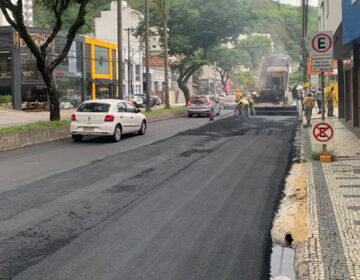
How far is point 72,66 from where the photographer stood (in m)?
52.3

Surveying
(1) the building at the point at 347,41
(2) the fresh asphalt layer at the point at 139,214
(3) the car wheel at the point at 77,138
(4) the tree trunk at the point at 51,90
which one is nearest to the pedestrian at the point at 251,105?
(1) the building at the point at 347,41

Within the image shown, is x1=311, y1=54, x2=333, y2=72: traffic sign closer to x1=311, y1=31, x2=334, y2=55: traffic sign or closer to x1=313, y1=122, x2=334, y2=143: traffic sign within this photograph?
x1=311, y1=31, x2=334, y2=55: traffic sign

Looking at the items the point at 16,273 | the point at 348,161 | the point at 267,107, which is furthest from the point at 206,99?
the point at 16,273

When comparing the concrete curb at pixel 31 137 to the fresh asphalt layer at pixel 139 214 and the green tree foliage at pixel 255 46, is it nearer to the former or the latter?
the fresh asphalt layer at pixel 139 214

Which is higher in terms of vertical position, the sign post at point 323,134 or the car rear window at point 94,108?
the car rear window at point 94,108

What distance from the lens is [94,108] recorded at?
18.6 m

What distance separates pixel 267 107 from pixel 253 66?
7436cm

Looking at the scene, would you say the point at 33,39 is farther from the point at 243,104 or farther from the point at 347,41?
the point at 347,41

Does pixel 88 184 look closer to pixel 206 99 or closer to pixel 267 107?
pixel 206 99

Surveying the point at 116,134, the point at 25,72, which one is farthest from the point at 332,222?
the point at 25,72

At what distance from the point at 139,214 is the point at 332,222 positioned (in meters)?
2.74

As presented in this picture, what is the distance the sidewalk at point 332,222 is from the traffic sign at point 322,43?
8.81 ft

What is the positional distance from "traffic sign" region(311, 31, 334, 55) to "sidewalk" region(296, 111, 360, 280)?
8.81ft

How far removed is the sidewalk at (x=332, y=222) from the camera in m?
5.03
